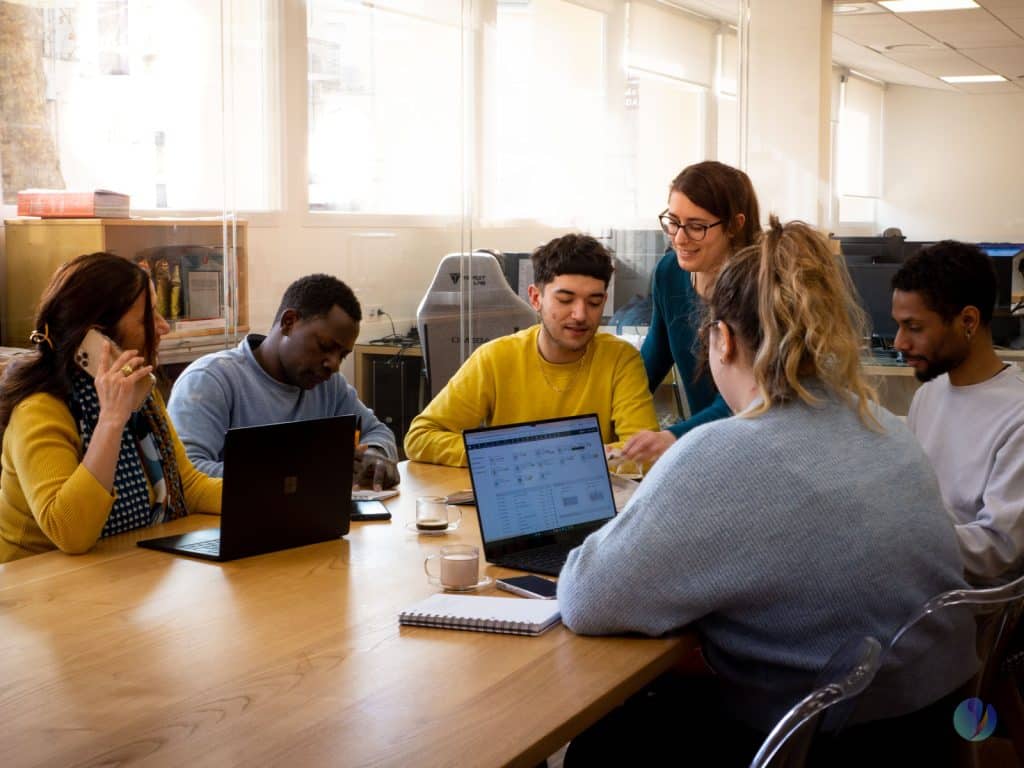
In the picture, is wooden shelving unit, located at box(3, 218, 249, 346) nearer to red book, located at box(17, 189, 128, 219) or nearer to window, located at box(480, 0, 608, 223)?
red book, located at box(17, 189, 128, 219)

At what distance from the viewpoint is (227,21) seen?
426cm

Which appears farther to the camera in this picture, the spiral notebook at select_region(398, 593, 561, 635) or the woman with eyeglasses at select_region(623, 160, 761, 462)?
the woman with eyeglasses at select_region(623, 160, 761, 462)

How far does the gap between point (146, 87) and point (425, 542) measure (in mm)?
2789

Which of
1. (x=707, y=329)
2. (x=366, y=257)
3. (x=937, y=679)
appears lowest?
(x=937, y=679)

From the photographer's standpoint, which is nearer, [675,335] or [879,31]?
[675,335]

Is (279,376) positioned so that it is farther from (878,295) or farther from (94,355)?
(878,295)

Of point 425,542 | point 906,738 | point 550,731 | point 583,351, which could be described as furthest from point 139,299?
point 906,738

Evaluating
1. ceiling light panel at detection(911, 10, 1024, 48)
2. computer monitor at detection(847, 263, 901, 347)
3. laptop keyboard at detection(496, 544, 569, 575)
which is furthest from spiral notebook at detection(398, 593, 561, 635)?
ceiling light panel at detection(911, 10, 1024, 48)

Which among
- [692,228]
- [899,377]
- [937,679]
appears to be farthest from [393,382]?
[937,679]

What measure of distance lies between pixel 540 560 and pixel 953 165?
562 centimetres

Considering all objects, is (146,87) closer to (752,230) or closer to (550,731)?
(752,230)

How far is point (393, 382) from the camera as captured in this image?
15.9 feet

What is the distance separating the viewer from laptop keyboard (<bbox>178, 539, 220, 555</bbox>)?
208cm

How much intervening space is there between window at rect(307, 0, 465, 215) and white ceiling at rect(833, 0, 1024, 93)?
2.70m
